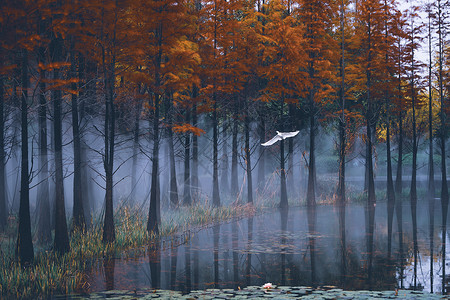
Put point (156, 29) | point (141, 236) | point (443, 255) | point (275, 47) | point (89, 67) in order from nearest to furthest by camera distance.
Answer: point (443, 255)
point (141, 236)
point (156, 29)
point (89, 67)
point (275, 47)

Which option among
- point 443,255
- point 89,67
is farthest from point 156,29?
point 443,255

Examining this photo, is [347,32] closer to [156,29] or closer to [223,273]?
[156,29]

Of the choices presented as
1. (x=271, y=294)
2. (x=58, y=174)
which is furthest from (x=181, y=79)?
(x=271, y=294)

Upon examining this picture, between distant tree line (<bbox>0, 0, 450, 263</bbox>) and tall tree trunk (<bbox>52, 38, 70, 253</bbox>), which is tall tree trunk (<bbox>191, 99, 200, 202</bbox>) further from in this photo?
tall tree trunk (<bbox>52, 38, 70, 253</bbox>)

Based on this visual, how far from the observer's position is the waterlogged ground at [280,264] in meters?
10.7

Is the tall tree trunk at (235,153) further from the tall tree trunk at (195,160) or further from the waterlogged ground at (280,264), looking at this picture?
the waterlogged ground at (280,264)

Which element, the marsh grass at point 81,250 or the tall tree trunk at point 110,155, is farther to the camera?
the tall tree trunk at point 110,155

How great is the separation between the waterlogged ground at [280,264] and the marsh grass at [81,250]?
465mm

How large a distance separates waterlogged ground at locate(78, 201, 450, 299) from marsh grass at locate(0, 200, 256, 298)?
47 cm

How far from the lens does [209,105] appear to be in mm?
28031

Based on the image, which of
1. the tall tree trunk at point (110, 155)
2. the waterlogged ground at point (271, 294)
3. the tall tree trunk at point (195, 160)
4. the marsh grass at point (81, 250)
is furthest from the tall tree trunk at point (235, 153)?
the waterlogged ground at point (271, 294)

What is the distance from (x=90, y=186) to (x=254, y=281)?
14.3m

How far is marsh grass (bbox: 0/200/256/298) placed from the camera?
11.1 meters

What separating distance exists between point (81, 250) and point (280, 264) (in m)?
5.50
